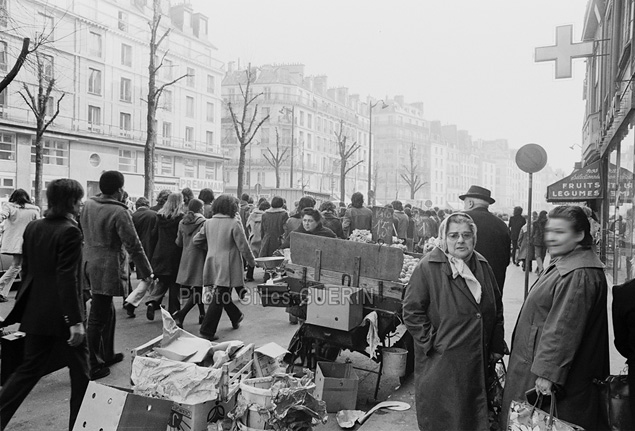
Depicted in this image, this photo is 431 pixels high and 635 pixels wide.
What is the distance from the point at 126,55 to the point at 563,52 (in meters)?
37.1

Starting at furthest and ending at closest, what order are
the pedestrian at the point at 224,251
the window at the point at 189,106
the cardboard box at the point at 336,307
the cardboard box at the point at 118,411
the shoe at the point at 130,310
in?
the window at the point at 189,106, the shoe at the point at 130,310, the pedestrian at the point at 224,251, the cardboard box at the point at 336,307, the cardboard box at the point at 118,411

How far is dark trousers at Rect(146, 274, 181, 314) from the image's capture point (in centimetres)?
832

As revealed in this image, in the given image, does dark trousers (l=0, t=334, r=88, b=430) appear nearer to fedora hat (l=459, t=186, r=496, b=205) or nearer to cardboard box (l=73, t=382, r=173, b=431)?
cardboard box (l=73, t=382, r=173, b=431)

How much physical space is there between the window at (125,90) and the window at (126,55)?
1342mm

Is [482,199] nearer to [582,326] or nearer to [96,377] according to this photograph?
[582,326]

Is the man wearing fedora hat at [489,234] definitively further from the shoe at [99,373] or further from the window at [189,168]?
the window at [189,168]

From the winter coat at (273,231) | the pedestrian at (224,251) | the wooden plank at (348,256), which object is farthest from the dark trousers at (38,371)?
the winter coat at (273,231)

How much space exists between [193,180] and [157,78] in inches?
367

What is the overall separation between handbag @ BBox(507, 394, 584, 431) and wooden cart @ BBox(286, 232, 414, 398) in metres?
2.00

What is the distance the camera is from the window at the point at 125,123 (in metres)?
40.7

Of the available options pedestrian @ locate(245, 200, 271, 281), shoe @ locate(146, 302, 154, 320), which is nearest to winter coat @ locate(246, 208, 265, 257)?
pedestrian @ locate(245, 200, 271, 281)

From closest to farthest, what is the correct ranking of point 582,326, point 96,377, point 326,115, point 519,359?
point 582,326, point 519,359, point 96,377, point 326,115

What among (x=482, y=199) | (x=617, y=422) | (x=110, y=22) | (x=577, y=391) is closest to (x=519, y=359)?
(x=577, y=391)

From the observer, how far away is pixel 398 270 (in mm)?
5215
